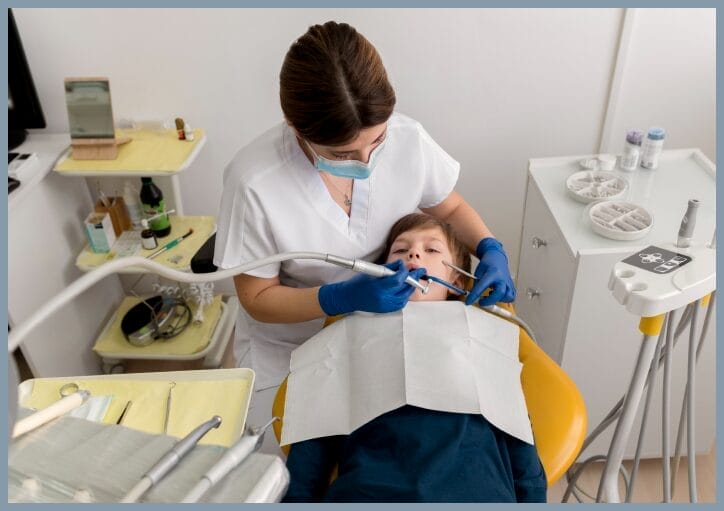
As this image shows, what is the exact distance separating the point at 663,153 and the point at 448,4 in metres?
0.80

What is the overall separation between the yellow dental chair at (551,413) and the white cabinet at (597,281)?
0.35m

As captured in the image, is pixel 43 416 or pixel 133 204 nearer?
pixel 43 416

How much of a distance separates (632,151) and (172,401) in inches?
57.8

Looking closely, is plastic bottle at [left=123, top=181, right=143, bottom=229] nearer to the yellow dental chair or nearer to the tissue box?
the tissue box

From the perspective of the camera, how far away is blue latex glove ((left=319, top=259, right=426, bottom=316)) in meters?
1.24

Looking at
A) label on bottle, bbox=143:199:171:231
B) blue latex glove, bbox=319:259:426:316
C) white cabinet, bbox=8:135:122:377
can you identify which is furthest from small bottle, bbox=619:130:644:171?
white cabinet, bbox=8:135:122:377

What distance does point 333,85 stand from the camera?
1.06 metres

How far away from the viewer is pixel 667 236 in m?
1.55

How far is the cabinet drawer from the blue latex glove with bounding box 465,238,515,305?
0.21 meters

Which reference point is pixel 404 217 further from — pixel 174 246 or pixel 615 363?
pixel 174 246

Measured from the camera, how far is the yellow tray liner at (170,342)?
213cm

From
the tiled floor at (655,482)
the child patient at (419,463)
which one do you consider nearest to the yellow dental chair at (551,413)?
the child patient at (419,463)

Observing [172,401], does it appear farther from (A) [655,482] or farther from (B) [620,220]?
(A) [655,482]

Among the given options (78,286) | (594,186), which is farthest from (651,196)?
(78,286)
